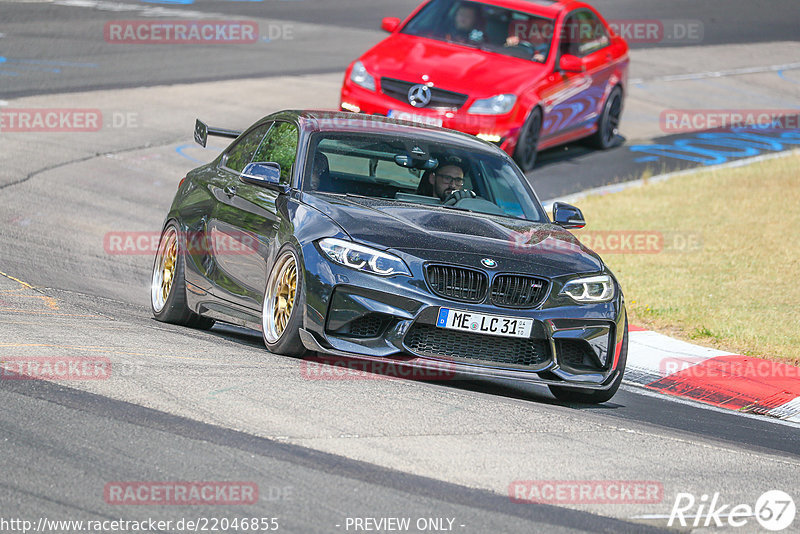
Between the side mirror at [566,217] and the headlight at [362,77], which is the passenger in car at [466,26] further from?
the side mirror at [566,217]

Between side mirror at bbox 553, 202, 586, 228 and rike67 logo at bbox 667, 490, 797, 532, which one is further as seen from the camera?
side mirror at bbox 553, 202, 586, 228

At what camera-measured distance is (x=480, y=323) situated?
24.3ft

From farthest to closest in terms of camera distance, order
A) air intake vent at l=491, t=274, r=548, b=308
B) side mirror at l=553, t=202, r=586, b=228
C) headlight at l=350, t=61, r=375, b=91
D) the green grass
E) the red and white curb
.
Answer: headlight at l=350, t=61, r=375, b=91
the green grass
the red and white curb
side mirror at l=553, t=202, r=586, b=228
air intake vent at l=491, t=274, r=548, b=308

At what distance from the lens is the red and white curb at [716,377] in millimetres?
9039

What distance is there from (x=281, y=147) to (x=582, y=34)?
31.4 feet

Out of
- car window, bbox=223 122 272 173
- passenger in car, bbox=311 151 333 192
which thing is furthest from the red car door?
passenger in car, bbox=311 151 333 192

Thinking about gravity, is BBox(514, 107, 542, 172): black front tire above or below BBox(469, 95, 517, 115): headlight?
below

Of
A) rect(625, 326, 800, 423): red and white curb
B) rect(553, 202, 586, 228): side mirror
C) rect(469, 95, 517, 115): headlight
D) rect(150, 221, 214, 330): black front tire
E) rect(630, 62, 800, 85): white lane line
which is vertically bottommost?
rect(630, 62, 800, 85): white lane line

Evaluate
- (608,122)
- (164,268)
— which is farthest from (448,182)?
(608,122)

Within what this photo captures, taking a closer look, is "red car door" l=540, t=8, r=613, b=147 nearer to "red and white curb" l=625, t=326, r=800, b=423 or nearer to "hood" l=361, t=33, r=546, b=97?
"hood" l=361, t=33, r=546, b=97

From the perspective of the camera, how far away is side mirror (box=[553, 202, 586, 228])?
350 inches

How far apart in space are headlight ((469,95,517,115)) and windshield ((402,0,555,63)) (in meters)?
1.24

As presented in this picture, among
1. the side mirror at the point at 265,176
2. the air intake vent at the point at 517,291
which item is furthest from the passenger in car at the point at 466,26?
the air intake vent at the point at 517,291

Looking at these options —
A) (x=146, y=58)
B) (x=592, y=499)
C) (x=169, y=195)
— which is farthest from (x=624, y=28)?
(x=592, y=499)
